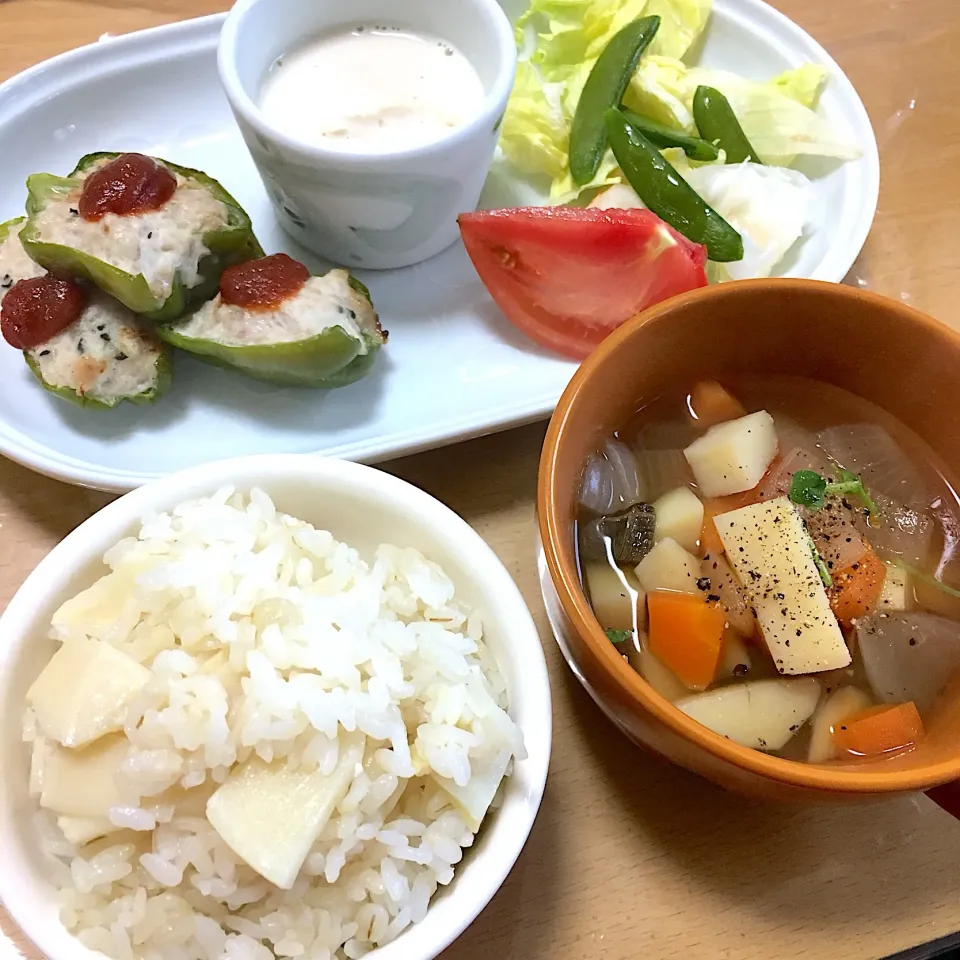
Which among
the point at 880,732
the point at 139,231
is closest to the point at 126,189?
the point at 139,231

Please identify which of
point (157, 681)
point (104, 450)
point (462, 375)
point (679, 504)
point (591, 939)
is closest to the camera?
point (157, 681)

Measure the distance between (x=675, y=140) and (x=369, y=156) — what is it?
0.61 meters

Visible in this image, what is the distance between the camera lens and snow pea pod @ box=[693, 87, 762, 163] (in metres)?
1.58

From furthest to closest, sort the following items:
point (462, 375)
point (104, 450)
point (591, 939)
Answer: point (462, 375), point (104, 450), point (591, 939)

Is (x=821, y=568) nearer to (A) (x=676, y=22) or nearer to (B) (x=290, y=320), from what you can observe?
(B) (x=290, y=320)

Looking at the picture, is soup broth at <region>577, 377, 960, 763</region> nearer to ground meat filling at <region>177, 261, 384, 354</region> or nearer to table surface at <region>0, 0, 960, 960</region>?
table surface at <region>0, 0, 960, 960</region>

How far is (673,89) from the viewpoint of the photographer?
5.25 ft

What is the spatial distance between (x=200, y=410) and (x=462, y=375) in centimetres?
40

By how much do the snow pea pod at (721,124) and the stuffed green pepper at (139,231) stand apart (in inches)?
32.5

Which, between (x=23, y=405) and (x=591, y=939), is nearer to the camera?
(x=591, y=939)

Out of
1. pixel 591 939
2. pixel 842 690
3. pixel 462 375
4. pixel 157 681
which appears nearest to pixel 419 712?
pixel 157 681

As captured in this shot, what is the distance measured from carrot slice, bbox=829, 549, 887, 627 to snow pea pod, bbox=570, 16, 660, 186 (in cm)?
83

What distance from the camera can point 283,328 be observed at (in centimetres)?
127

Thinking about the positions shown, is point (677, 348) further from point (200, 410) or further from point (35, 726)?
point (35, 726)
